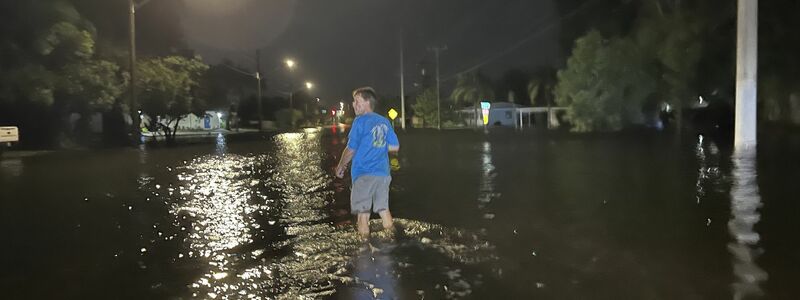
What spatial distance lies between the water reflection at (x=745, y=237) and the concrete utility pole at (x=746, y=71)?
7.11 m

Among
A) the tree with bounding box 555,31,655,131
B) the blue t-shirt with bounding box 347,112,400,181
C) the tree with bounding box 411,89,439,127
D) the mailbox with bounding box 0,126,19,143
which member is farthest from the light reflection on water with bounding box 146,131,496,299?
the tree with bounding box 411,89,439,127

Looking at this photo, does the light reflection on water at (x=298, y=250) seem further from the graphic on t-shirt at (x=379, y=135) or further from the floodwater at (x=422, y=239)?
the graphic on t-shirt at (x=379, y=135)

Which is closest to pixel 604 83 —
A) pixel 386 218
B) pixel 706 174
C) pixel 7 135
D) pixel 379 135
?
pixel 706 174

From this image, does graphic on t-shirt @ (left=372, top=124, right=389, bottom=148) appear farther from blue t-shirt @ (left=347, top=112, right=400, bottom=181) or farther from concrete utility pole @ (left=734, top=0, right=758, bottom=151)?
concrete utility pole @ (left=734, top=0, right=758, bottom=151)

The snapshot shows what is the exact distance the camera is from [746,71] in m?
19.4

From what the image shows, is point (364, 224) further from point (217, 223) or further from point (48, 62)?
point (48, 62)

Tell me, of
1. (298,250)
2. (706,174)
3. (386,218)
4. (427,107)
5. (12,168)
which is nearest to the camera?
(298,250)

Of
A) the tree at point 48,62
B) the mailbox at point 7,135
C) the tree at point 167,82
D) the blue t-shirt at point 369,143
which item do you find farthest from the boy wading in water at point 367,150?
the tree at point 167,82

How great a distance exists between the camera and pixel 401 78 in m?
65.9

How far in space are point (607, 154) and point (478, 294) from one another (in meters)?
16.4

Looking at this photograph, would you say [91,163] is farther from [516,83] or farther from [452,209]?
[516,83]

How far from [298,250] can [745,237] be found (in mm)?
4287

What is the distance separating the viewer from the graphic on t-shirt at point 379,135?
6.85m

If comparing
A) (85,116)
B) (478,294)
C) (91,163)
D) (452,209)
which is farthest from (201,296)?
(85,116)
